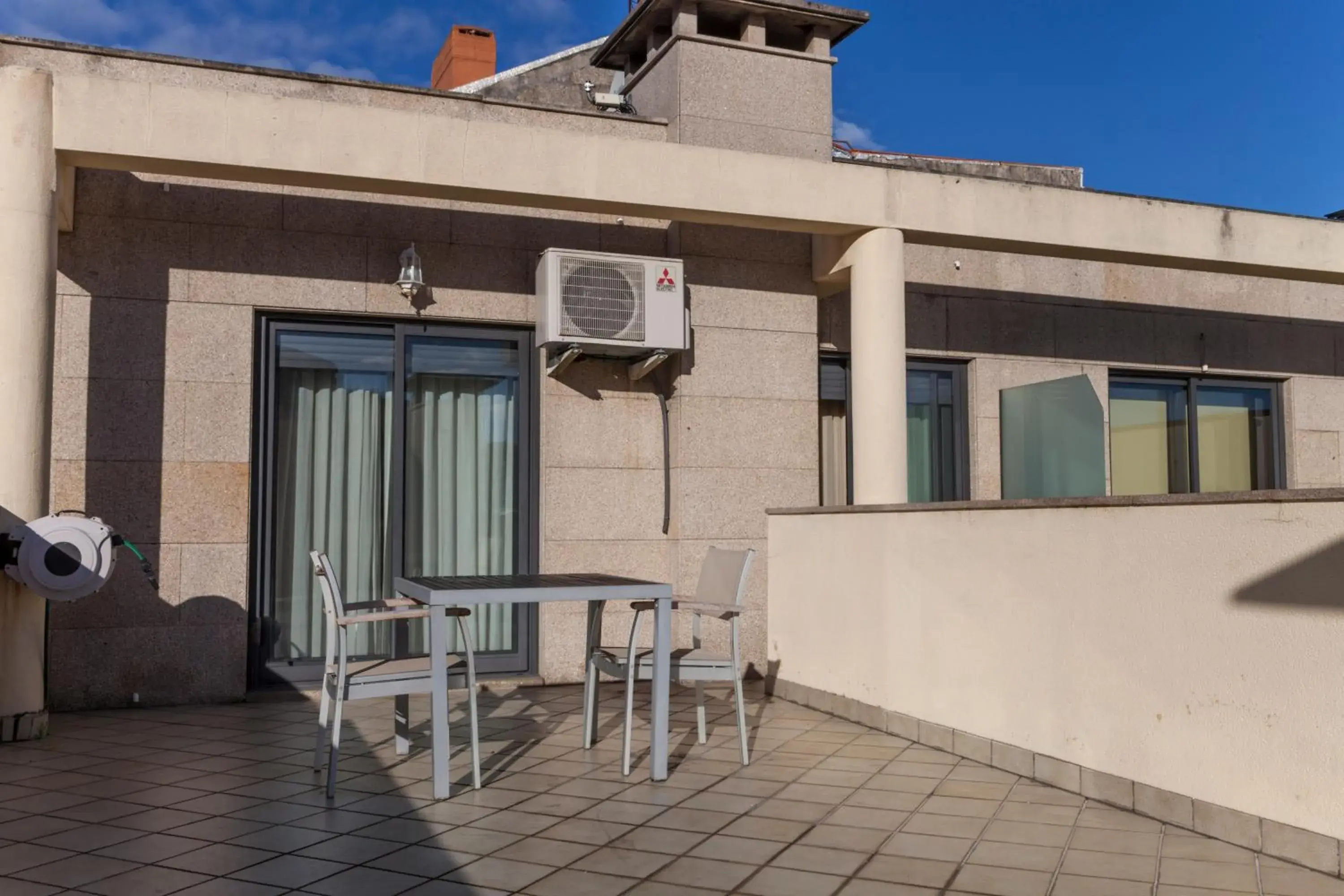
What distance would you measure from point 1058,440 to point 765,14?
3230 mm

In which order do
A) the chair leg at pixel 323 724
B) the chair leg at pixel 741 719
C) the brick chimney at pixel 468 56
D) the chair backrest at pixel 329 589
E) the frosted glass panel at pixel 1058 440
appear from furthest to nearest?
the brick chimney at pixel 468 56, the frosted glass panel at pixel 1058 440, the chair leg at pixel 741 719, the chair leg at pixel 323 724, the chair backrest at pixel 329 589

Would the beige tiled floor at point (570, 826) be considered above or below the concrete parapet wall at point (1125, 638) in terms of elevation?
below

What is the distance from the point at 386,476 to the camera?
668cm

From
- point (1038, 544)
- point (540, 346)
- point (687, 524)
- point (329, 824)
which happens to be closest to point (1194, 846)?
point (1038, 544)

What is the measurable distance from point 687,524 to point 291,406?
90.7 inches

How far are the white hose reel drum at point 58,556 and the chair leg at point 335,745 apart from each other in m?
1.55

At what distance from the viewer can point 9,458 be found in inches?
199

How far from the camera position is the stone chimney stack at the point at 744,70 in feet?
23.0

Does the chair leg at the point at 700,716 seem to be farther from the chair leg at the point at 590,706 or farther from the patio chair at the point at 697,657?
the chair leg at the point at 590,706

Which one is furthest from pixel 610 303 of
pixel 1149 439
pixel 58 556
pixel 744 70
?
pixel 1149 439

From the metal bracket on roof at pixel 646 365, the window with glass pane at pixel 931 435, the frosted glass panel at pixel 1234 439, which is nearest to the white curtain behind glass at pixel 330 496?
the metal bracket on roof at pixel 646 365

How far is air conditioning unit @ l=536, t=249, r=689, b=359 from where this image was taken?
636 cm

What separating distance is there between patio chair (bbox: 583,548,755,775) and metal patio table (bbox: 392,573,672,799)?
4.4 inches

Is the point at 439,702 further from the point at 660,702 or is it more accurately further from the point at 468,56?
the point at 468,56
